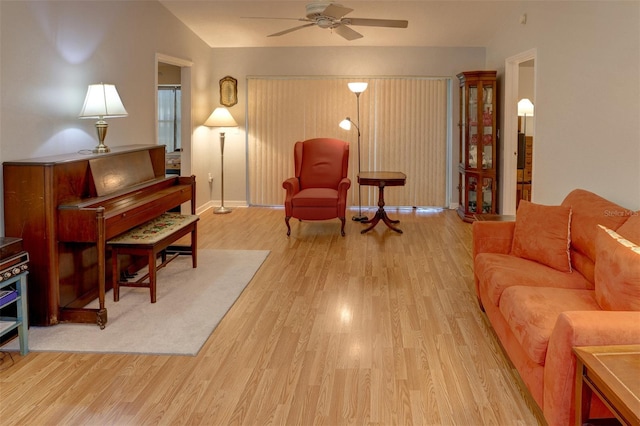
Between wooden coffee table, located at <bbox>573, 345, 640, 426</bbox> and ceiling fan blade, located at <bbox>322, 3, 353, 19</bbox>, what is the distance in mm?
3219

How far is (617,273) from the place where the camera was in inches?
92.5

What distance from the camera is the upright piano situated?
3400mm

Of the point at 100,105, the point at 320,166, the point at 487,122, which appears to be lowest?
the point at 320,166

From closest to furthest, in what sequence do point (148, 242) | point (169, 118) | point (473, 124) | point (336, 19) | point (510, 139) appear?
point (148, 242), point (336, 19), point (510, 139), point (473, 124), point (169, 118)

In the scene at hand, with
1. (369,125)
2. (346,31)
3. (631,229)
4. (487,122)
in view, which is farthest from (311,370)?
(369,125)

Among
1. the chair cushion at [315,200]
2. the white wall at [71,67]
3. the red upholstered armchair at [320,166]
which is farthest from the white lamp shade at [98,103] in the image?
the red upholstered armchair at [320,166]

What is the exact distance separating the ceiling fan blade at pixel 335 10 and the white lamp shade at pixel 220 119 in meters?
3.56

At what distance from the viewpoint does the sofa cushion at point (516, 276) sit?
3.06m

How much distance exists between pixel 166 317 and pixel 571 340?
257 cm

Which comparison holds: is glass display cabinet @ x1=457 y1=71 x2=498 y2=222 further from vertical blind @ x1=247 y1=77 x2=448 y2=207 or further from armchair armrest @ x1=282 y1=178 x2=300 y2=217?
armchair armrest @ x1=282 y1=178 x2=300 y2=217

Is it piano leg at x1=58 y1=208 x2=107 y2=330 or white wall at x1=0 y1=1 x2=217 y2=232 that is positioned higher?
white wall at x1=0 y1=1 x2=217 y2=232

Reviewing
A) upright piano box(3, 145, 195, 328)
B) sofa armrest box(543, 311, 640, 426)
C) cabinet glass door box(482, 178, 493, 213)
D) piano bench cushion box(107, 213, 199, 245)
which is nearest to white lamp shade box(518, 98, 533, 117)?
cabinet glass door box(482, 178, 493, 213)

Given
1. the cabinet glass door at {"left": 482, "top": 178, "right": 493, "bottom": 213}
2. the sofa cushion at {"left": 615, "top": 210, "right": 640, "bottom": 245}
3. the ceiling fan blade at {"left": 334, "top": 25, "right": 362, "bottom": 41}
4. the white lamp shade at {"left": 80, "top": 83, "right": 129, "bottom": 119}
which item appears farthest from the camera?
the cabinet glass door at {"left": 482, "top": 178, "right": 493, "bottom": 213}

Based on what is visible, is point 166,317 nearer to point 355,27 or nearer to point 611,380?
point 611,380
